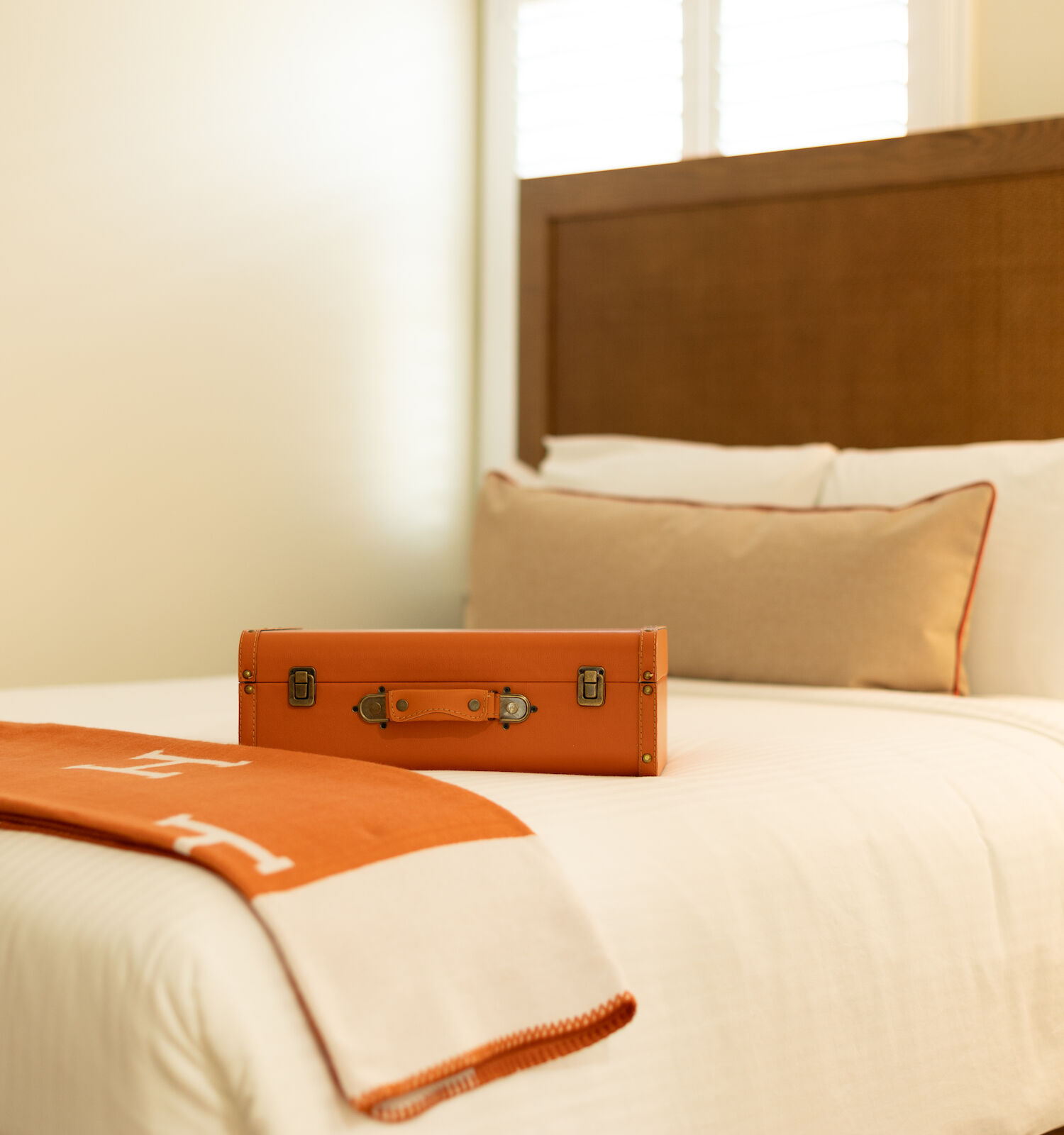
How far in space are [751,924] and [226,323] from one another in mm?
Result: 1919

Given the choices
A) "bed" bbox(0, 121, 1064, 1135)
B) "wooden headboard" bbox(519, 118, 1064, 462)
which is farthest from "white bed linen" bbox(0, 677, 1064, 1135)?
"wooden headboard" bbox(519, 118, 1064, 462)

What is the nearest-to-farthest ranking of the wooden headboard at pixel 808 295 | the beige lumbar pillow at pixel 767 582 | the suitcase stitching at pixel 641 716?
the suitcase stitching at pixel 641 716 < the beige lumbar pillow at pixel 767 582 < the wooden headboard at pixel 808 295

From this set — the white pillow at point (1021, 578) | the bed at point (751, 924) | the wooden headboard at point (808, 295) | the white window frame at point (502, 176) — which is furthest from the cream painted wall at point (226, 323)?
the white pillow at point (1021, 578)

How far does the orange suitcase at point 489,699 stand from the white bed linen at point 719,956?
0.15 ft

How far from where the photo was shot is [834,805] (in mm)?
1181

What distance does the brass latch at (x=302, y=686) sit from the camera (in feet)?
4.12

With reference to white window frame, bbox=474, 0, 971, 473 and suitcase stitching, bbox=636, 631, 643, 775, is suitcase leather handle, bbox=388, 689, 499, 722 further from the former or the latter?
white window frame, bbox=474, 0, 971, 473

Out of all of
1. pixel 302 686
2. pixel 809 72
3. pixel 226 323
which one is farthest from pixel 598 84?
pixel 302 686

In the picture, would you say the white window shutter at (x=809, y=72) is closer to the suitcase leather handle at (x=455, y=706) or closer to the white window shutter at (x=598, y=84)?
the white window shutter at (x=598, y=84)

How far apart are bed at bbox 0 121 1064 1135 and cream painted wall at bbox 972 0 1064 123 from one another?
0.80ft

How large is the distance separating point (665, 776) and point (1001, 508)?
1013mm

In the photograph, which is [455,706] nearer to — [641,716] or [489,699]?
[489,699]

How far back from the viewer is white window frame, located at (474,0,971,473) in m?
2.94

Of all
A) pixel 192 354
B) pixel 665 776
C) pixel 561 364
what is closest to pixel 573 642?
pixel 665 776
